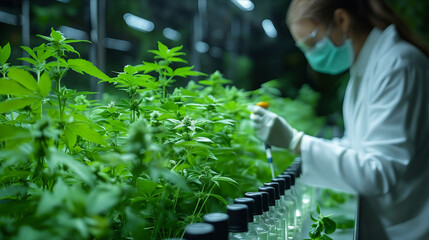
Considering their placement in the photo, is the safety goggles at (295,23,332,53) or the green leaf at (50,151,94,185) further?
the safety goggles at (295,23,332,53)

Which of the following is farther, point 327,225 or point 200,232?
point 327,225

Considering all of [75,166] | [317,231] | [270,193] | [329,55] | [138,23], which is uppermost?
[138,23]

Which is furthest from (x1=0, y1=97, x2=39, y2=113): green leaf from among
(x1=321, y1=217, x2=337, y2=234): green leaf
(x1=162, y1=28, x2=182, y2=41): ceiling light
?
(x1=162, y1=28, x2=182, y2=41): ceiling light

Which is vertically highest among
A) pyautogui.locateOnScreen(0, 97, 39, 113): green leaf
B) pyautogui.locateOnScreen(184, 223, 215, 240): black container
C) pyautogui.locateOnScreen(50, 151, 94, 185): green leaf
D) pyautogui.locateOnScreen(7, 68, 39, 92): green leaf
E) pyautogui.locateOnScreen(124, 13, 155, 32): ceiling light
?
pyautogui.locateOnScreen(124, 13, 155, 32): ceiling light

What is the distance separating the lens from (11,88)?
432mm

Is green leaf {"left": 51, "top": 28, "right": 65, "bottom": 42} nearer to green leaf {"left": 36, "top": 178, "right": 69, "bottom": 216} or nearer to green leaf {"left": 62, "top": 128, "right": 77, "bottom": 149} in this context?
green leaf {"left": 62, "top": 128, "right": 77, "bottom": 149}

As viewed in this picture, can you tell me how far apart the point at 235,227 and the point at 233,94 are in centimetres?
69

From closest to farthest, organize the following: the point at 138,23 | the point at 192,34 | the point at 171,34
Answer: the point at 138,23 → the point at 171,34 → the point at 192,34

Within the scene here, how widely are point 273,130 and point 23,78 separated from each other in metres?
0.83

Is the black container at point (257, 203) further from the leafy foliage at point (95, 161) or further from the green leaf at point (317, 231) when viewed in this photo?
the green leaf at point (317, 231)

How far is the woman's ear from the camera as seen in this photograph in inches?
47.9

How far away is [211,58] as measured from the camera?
3.42 m

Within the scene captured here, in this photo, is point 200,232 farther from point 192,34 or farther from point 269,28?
point 269,28

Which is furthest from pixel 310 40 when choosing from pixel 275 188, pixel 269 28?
pixel 269 28
